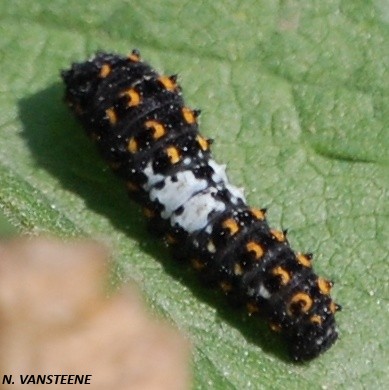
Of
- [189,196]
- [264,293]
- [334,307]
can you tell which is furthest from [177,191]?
[334,307]

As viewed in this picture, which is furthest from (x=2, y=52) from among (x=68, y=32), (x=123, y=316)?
(x=123, y=316)

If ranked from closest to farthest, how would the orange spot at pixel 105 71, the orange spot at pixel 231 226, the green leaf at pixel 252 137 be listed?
the green leaf at pixel 252 137 → the orange spot at pixel 231 226 → the orange spot at pixel 105 71

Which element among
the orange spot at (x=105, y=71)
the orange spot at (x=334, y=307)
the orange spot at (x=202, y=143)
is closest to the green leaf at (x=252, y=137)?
the orange spot at (x=334, y=307)

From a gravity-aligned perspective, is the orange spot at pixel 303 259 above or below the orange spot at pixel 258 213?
below

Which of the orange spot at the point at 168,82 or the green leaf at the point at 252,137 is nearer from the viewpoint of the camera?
the green leaf at the point at 252,137

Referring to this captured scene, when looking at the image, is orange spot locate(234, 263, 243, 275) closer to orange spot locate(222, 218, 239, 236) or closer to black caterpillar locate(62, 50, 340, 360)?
black caterpillar locate(62, 50, 340, 360)

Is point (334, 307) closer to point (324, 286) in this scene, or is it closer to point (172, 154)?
point (324, 286)

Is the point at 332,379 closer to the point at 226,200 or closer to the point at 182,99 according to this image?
the point at 226,200

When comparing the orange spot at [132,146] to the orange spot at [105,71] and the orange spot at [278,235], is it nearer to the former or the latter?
the orange spot at [105,71]
